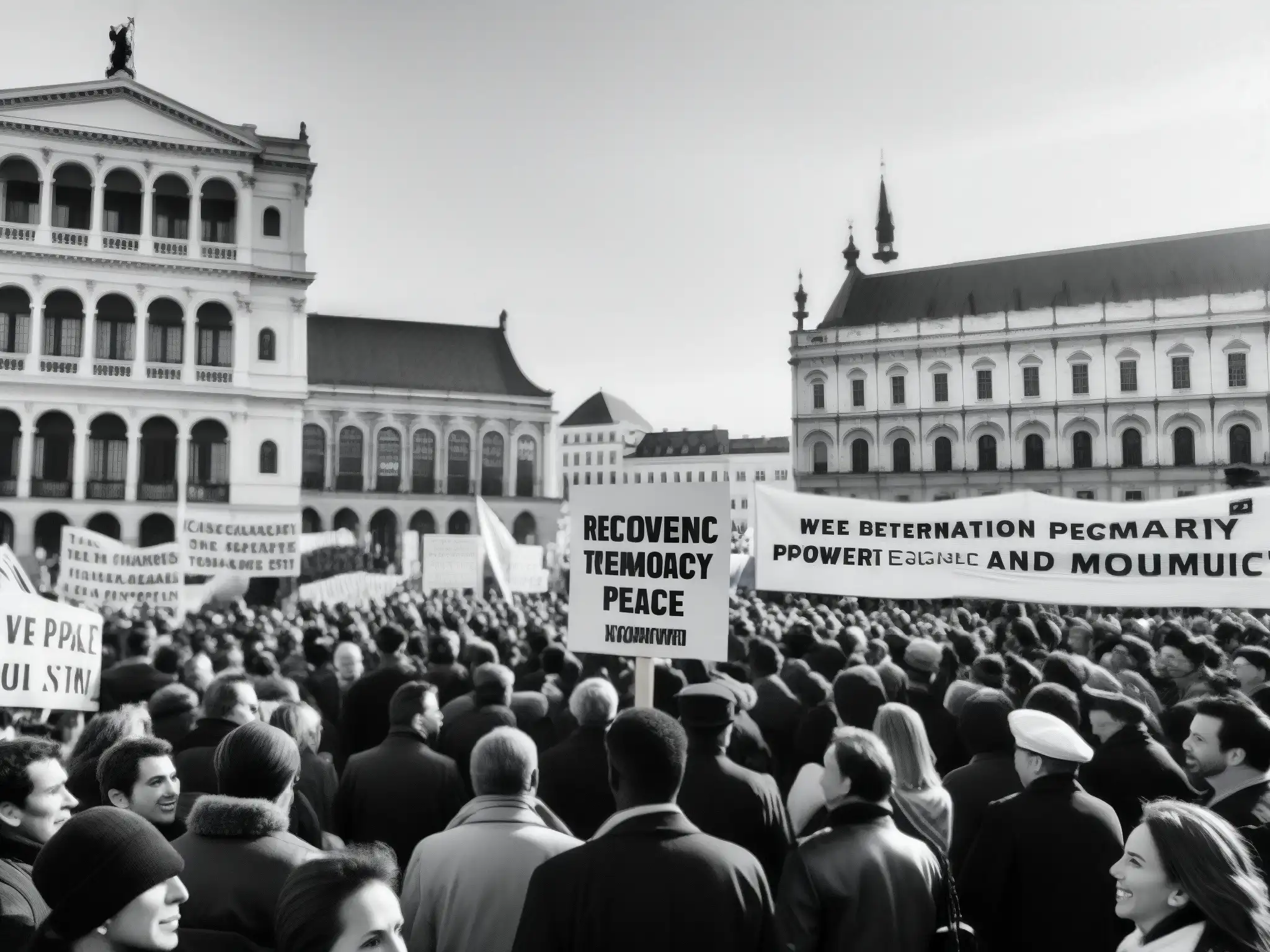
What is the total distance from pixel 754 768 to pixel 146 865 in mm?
4498

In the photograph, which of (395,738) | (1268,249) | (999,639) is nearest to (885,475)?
(1268,249)

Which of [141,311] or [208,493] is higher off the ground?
[141,311]

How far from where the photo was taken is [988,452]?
191 ft

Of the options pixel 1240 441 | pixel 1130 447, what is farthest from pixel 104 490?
pixel 1240 441

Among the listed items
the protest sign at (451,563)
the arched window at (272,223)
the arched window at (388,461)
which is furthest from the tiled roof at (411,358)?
the protest sign at (451,563)

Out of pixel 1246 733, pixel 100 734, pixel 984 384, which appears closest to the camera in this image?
pixel 1246 733

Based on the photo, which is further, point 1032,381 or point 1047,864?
point 1032,381

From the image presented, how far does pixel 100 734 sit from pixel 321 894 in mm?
2599

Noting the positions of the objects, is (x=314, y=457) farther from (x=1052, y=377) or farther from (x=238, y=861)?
(x=238, y=861)

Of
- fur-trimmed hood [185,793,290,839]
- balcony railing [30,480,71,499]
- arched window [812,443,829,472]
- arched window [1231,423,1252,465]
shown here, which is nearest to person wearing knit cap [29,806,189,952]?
fur-trimmed hood [185,793,290,839]

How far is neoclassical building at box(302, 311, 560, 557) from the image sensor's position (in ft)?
197

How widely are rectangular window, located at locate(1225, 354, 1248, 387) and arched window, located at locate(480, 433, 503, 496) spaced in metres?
37.1

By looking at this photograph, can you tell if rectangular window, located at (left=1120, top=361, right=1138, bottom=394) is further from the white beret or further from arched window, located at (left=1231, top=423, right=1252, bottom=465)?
the white beret

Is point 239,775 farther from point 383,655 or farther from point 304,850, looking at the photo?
point 383,655
